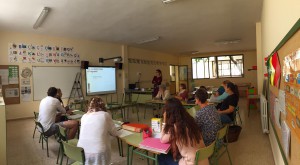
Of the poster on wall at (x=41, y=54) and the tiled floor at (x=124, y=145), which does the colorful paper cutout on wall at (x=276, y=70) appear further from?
the poster on wall at (x=41, y=54)

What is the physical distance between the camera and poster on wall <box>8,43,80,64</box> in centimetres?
614

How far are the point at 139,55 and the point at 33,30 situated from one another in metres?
5.13

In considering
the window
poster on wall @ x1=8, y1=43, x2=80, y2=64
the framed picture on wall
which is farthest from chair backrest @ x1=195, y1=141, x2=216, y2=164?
the framed picture on wall

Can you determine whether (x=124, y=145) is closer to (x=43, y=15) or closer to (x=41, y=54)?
(x=43, y=15)

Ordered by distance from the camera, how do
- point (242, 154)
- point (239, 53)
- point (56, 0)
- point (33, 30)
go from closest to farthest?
1. point (242, 154)
2. point (56, 0)
3. point (33, 30)
4. point (239, 53)

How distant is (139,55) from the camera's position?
10.2 meters

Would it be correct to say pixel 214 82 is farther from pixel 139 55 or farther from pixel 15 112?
pixel 15 112

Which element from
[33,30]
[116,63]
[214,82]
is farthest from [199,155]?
[214,82]

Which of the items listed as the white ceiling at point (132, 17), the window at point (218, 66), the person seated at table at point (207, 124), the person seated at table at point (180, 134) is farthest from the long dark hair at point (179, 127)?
the window at point (218, 66)

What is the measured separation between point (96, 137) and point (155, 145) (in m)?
0.65

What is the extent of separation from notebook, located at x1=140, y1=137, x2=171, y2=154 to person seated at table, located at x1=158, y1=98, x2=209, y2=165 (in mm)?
51

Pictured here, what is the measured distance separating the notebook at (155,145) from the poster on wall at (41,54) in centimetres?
592

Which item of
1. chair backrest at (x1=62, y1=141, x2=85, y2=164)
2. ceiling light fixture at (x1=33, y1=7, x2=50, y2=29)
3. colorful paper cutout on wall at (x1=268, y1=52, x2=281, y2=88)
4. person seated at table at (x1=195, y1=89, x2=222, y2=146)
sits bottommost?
chair backrest at (x1=62, y1=141, x2=85, y2=164)

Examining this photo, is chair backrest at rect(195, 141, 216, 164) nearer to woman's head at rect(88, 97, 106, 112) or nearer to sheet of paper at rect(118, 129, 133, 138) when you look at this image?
sheet of paper at rect(118, 129, 133, 138)
